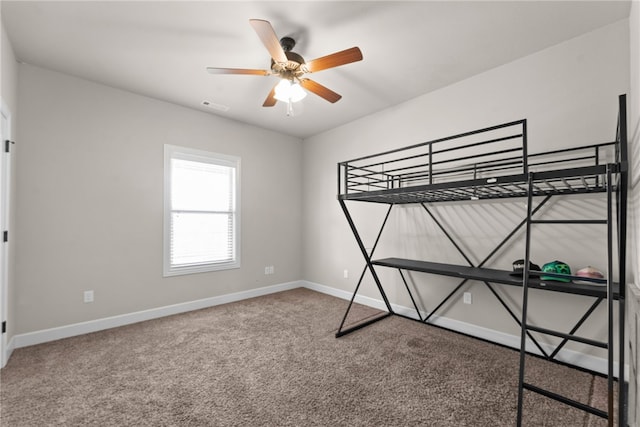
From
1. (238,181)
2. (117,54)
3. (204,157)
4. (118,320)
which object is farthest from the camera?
(238,181)

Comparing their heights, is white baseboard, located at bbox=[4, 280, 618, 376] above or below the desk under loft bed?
below

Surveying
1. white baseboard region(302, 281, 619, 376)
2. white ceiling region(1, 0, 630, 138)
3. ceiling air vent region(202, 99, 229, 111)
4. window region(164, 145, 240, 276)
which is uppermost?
white ceiling region(1, 0, 630, 138)

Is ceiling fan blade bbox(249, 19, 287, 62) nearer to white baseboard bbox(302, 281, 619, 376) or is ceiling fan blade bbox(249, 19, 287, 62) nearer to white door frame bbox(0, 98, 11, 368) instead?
white door frame bbox(0, 98, 11, 368)

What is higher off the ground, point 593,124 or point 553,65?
point 553,65

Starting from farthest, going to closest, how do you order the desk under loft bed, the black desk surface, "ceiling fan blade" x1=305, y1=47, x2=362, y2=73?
"ceiling fan blade" x1=305, y1=47, x2=362, y2=73
the black desk surface
the desk under loft bed

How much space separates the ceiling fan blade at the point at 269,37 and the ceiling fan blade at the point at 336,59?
22 cm

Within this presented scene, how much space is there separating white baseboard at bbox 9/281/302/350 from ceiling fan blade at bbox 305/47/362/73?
10.6ft

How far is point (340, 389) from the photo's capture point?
2033mm

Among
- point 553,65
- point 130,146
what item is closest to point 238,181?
point 130,146

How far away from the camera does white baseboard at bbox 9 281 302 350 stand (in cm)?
275

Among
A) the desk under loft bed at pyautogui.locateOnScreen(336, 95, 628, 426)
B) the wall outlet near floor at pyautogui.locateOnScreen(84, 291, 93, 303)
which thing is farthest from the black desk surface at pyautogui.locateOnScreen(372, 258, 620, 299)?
Result: the wall outlet near floor at pyautogui.locateOnScreen(84, 291, 93, 303)

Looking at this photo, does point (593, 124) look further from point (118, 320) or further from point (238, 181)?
point (118, 320)

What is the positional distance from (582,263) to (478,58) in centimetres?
198

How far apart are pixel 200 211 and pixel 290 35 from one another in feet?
8.45
